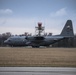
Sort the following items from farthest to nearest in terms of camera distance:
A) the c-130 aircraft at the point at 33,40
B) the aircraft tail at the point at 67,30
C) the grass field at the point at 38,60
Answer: the aircraft tail at the point at 67,30 < the c-130 aircraft at the point at 33,40 < the grass field at the point at 38,60

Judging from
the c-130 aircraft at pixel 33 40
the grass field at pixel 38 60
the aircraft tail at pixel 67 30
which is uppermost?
the aircraft tail at pixel 67 30

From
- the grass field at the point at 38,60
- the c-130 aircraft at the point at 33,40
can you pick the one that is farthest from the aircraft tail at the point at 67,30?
the grass field at the point at 38,60

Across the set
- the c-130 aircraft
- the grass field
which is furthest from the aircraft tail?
the grass field

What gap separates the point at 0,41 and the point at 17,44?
4506cm

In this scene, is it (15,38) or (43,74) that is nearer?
(43,74)

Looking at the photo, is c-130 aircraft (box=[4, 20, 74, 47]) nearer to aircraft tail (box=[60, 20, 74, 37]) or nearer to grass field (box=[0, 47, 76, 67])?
aircraft tail (box=[60, 20, 74, 37])

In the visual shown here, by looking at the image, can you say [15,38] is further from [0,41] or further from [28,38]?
[0,41]

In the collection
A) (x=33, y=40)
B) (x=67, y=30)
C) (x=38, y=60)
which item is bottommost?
(x=38, y=60)

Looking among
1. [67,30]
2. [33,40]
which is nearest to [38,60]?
[33,40]

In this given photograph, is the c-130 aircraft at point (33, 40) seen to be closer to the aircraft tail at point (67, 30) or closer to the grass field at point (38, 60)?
the aircraft tail at point (67, 30)

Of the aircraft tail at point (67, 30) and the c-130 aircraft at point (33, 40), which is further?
the aircraft tail at point (67, 30)

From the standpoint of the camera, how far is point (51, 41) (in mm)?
64375

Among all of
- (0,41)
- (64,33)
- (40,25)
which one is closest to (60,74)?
(64,33)

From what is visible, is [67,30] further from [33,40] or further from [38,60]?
[38,60]
